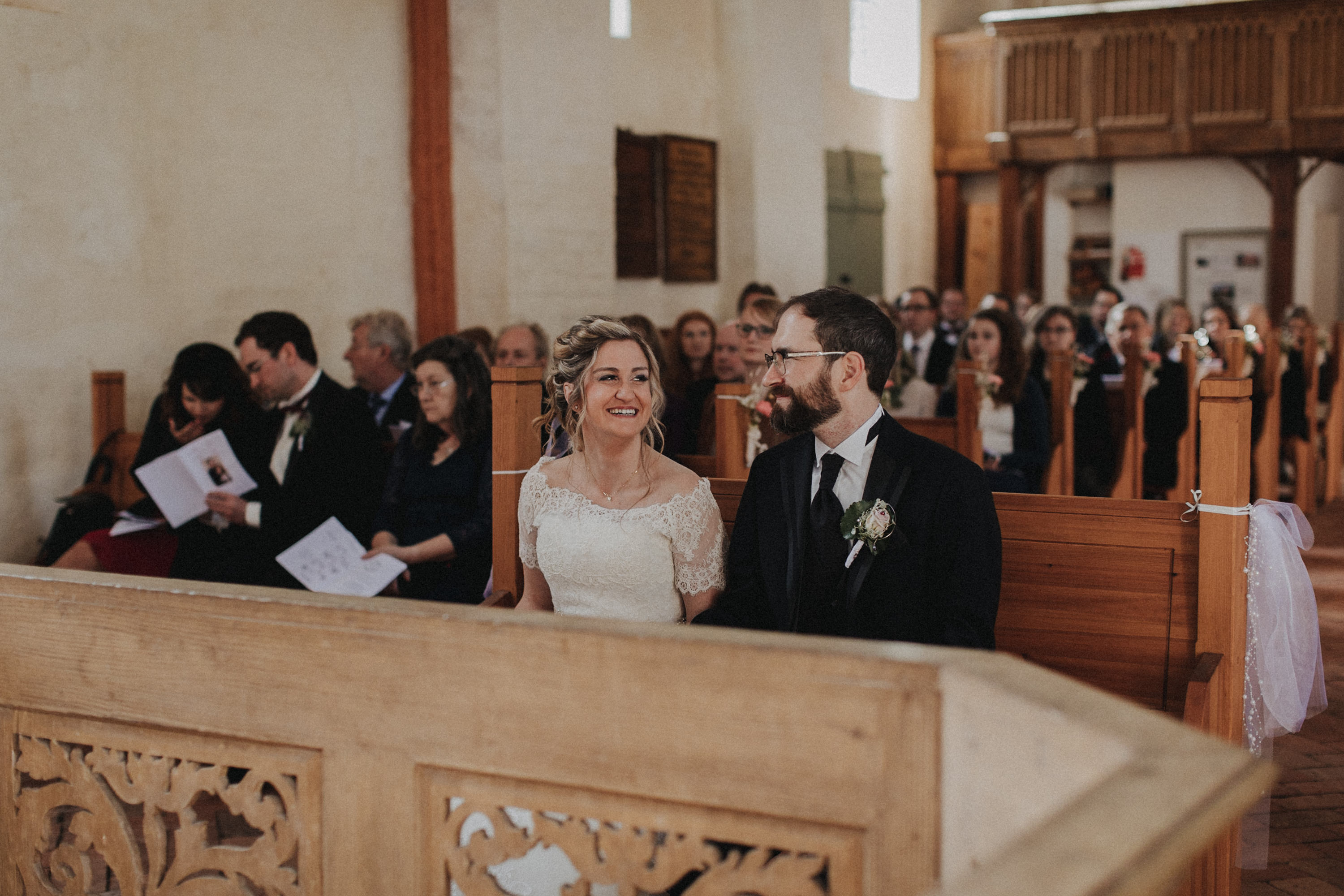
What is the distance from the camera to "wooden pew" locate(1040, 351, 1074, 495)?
656cm

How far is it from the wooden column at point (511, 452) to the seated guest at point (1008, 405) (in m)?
3.04

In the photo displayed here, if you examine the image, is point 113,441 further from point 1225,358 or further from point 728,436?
point 1225,358

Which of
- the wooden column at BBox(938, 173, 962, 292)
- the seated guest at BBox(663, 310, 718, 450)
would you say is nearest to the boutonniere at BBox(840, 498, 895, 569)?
the seated guest at BBox(663, 310, 718, 450)

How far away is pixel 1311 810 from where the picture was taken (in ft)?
11.8

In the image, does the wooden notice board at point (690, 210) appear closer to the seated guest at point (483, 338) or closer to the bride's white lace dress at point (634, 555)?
the seated guest at point (483, 338)

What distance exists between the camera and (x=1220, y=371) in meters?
8.04

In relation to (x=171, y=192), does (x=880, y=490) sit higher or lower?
lower

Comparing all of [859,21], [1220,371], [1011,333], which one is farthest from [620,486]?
[859,21]

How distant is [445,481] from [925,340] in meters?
5.51

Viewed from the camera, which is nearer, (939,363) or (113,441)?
(113,441)

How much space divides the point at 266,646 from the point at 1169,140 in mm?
13579

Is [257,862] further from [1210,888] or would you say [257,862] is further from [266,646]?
[1210,888]

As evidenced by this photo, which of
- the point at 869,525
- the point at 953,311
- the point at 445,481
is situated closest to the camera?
the point at 869,525

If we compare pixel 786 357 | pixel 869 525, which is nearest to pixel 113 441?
pixel 786 357
